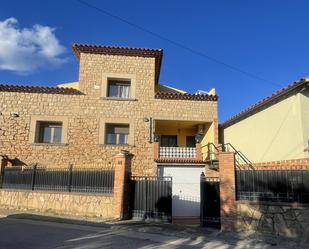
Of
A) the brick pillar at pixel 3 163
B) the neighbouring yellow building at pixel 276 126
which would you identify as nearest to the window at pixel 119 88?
the neighbouring yellow building at pixel 276 126

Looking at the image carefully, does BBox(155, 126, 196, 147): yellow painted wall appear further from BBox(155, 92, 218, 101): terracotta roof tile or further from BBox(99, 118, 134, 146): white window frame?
BBox(99, 118, 134, 146): white window frame

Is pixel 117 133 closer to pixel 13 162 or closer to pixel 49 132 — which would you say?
pixel 49 132

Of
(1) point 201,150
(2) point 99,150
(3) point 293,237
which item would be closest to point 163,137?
(1) point 201,150

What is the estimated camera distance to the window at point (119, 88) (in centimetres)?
1986

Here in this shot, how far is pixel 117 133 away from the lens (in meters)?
19.3

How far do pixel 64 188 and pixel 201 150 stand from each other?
827cm

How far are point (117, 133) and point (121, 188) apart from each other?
6.47m

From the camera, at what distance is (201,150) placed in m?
19.1

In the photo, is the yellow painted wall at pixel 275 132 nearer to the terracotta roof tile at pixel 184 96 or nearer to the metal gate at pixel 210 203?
the terracotta roof tile at pixel 184 96

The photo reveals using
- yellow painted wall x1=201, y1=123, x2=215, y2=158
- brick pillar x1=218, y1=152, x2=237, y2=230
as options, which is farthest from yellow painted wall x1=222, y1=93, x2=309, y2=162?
brick pillar x1=218, y1=152, x2=237, y2=230

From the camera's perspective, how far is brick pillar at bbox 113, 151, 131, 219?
43.1 feet

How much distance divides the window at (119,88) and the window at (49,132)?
12.0 ft

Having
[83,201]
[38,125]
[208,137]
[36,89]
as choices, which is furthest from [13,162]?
[208,137]

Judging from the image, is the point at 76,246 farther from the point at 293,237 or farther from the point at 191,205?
the point at 191,205
